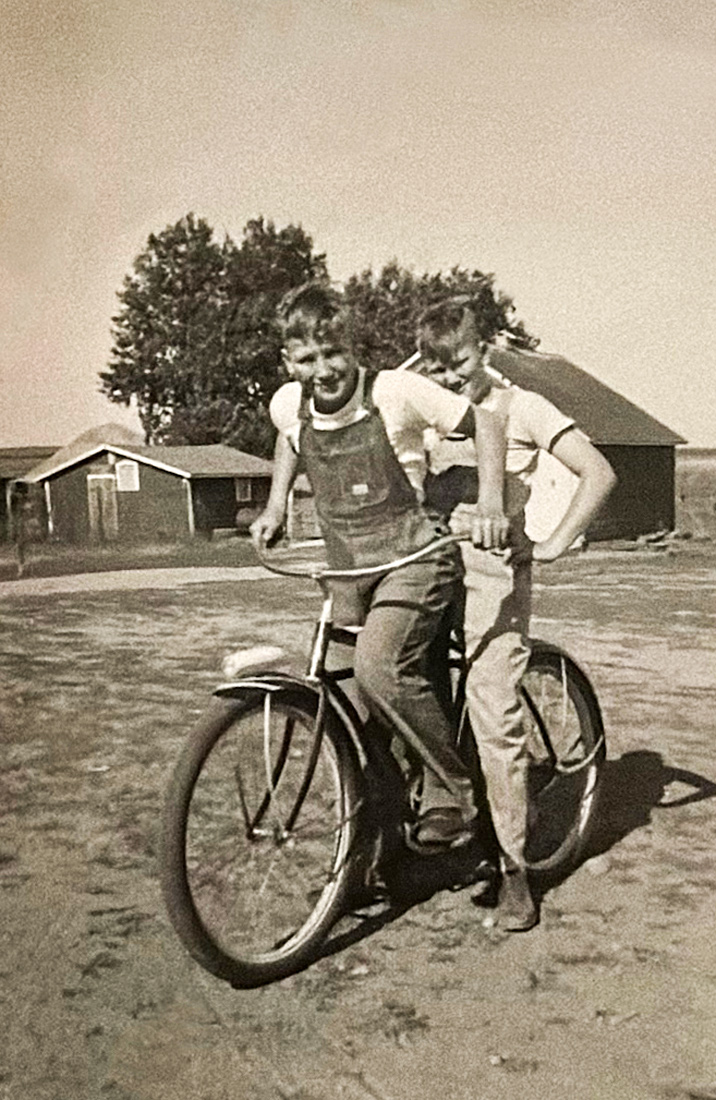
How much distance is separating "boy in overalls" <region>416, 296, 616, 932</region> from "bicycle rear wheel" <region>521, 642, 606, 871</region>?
7 centimetres

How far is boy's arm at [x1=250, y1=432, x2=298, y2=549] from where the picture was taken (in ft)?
5.18

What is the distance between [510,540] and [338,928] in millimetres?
625

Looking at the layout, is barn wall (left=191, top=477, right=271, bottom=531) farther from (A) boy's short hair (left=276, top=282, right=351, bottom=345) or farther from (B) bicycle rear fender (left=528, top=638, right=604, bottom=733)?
(B) bicycle rear fender (left=528, top=638, right=604, bottom=733)

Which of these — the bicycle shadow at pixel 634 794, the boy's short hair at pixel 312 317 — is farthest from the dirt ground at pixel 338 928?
the boy's short hair at pixel 312 317

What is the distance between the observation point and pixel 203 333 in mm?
Answer: 1534

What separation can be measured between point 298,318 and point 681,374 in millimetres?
674

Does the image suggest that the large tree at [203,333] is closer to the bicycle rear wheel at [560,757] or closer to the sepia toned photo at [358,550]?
the sepia toned photo at [358,550]

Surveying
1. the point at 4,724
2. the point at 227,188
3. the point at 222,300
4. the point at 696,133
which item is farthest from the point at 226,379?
the point at 696,133

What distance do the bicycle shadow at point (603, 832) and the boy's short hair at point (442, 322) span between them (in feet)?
2.48

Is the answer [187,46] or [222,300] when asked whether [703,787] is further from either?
[187,46]

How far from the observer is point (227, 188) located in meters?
1.77

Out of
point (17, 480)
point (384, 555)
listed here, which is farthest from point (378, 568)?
point (17, 480)

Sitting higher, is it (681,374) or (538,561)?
(681,374)

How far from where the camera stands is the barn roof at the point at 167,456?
5.09 feet
